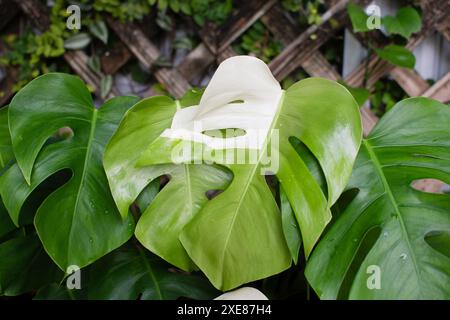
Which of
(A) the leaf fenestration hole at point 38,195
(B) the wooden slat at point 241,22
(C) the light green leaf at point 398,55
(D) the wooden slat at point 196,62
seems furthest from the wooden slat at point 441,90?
(A) the leaf fenestration hole at point 38,195

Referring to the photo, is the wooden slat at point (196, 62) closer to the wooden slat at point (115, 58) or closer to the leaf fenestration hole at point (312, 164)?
the wooden slat at point (115, 58)

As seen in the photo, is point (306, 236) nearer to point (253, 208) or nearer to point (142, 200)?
point (253, 208)

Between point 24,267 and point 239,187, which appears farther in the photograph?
point 24,267

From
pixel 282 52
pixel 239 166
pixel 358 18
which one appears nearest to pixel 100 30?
pixel 282 52

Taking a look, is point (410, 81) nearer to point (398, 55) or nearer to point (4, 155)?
point (398, 55)

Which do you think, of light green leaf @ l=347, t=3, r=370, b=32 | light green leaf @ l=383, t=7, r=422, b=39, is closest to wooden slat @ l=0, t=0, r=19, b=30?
light green leaf @ l=347, t=3, r=370, b=32

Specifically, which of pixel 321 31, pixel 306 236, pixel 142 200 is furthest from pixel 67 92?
pixel 321 31

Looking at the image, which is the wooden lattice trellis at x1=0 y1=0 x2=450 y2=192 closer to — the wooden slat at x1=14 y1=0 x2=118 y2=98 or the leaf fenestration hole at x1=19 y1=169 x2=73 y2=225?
the wooden slat at x1=14 y1=0 x2=118 y2=98
